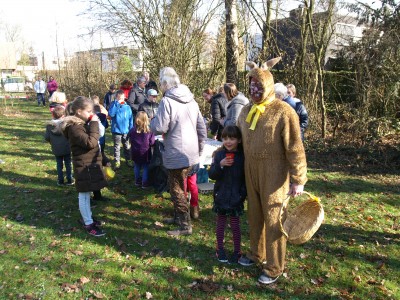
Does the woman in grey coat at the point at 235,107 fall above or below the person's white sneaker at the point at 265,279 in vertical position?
above

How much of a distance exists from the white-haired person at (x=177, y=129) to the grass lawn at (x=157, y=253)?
0.82 meters

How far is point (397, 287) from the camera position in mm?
3811

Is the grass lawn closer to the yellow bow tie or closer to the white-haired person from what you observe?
the white-haired person

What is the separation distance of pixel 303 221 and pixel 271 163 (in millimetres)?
782

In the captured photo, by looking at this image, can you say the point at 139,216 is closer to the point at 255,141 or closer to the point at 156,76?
the point at 255,141

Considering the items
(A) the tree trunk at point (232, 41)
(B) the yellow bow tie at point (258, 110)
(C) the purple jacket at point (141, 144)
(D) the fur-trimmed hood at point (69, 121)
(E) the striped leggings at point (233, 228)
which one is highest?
(A) the tree trunk at point (232, 41)

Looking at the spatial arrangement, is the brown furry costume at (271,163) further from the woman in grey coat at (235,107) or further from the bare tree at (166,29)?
the bare tree at (166,29)

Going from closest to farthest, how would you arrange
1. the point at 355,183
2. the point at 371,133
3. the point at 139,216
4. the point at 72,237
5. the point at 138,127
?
the point at 72,237 → the point at 139,216 → the point at 138,127 → the point at 355,183 → the point at 371,133

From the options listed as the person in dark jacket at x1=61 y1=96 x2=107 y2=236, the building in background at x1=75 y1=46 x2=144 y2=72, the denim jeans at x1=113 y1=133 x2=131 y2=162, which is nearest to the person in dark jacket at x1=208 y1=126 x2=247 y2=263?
the person in dark jacket at x1=61 y1=96 x2=107 y2=236

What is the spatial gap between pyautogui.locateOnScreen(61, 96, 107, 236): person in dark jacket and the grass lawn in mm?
564

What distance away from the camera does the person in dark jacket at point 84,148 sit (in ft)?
15.1

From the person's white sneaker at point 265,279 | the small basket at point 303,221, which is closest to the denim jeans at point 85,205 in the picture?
the person's white sneaker at point 265,279

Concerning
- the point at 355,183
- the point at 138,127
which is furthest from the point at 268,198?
the point at 355,183

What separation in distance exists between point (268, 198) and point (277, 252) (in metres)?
0.63
